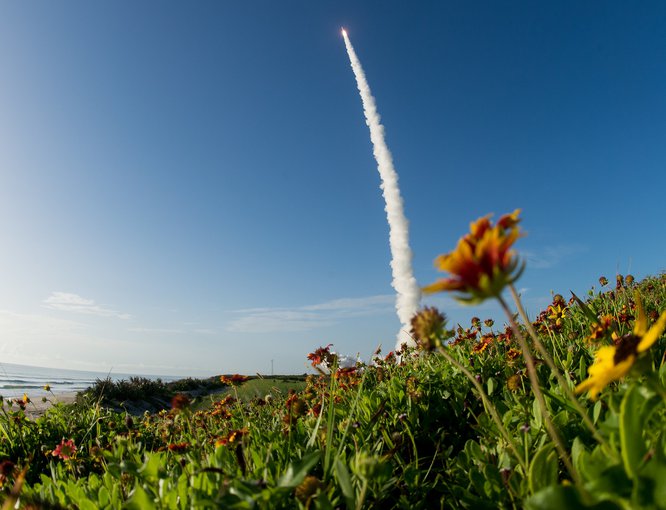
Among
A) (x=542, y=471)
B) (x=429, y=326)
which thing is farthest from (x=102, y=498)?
(x=542, y=471)

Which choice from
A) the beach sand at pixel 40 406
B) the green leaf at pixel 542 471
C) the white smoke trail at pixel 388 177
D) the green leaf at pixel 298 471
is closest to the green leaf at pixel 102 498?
the green leaf at pixel 298 471

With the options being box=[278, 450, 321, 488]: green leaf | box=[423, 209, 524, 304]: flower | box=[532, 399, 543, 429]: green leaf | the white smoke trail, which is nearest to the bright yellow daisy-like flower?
box=[423, 209, 524, 304]: flower

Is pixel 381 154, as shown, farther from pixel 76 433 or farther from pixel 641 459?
pixel 641 459

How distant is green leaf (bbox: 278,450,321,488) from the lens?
1476 millimetres

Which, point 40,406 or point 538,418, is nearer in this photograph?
point 538,418

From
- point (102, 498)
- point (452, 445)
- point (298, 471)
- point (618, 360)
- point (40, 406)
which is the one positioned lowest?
point (40, 406)

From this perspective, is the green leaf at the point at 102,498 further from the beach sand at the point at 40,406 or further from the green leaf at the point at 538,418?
the beach sand at the point at 40,406

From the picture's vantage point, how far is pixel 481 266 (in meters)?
1.12

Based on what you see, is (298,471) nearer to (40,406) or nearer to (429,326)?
(429,326)

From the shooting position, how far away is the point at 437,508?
223 centimetres

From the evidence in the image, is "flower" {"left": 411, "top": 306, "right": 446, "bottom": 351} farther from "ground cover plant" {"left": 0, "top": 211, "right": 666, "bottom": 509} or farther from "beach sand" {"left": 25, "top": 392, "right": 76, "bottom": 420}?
"beach sand" {"left": 25, "top": 392, "right": 76, "bottom": 420}

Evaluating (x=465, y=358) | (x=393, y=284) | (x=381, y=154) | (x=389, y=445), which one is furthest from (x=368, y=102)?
(x=389, y=445)

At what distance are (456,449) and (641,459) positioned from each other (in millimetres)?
1994

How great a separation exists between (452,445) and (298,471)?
160 centimetres
